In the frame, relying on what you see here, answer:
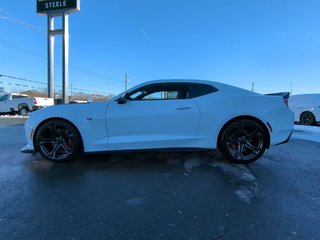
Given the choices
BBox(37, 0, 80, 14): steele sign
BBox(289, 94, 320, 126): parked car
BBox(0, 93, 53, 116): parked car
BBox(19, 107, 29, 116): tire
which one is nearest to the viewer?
BBox(289, 94, 320, 126): parked car

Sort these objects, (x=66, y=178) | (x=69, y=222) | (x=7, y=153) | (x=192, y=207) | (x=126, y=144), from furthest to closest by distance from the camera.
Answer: (x=7, y=153)
(x=126, y=144)
(x=66, y=178)
(x=192, y=207)
(x=69, y=222)

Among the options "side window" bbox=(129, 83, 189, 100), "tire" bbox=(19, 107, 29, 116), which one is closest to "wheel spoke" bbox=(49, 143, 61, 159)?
"side window" bbox=(129, 83, 189, 100)

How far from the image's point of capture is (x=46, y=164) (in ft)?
12.2

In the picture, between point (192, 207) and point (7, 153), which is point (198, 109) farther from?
point (7, 153)

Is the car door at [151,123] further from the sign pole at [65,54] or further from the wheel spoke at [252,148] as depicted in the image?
the sign pole at [65,54]

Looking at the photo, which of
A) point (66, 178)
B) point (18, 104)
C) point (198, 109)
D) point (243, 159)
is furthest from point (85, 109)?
point (18, 104)

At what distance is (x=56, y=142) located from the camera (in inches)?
147

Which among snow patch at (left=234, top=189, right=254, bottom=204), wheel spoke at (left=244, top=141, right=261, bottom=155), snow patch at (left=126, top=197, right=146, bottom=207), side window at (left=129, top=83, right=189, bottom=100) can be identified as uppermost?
side window at (left=129, top=83, right=189, bottom=100)

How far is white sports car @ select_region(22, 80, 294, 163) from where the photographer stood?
360 centimetres

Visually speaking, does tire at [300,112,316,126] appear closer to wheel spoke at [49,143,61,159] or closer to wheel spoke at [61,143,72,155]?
wheel spoke at [61,143,72,155]

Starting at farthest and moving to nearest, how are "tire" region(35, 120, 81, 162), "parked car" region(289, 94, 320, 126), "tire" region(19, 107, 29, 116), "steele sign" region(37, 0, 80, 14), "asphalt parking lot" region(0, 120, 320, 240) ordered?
"steele sign" region(37, 0, 80, 14) < "tire" region(19, 107, 29, 116) < "parked car" region(289, 94, 320, 126) < "tire" region(35, 120, 81, 162) < "asphalt parking lot" region(0, 120, 320, 240)

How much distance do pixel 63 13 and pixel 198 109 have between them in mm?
18392

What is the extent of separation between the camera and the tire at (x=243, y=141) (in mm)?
3729

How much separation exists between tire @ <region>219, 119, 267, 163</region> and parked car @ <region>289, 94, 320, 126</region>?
25.7 ft
